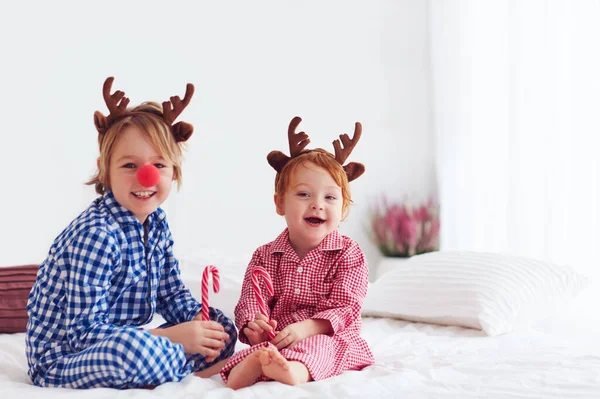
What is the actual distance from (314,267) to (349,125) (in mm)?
2083

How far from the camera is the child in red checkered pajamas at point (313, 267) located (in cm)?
165

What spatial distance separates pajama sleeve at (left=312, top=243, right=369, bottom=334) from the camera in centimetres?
167

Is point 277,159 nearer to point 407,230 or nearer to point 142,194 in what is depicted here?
point 142,194

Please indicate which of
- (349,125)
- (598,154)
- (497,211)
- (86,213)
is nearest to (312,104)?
(349,125)

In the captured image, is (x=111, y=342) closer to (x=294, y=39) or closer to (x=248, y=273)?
(x=248, y=273)

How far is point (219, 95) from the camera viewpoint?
3330mm

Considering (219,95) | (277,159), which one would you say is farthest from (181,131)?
(219,95)

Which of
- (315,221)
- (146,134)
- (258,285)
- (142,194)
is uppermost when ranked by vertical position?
(146,134)

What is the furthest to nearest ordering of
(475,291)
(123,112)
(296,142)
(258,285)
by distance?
(475,291) < (296,142) < (258,285) < (123,112)

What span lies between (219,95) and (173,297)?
176cm

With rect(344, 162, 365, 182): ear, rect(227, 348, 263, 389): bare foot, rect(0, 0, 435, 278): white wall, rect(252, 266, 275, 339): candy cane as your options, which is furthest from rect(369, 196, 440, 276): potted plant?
rect(227, 348, 263, 389): bare foot

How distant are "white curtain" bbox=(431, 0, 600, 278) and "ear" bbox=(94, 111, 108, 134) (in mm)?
2067

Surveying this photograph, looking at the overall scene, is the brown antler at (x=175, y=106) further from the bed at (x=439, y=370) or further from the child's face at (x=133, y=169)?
the bed at (x=439, y=370)

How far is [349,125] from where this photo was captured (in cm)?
378
